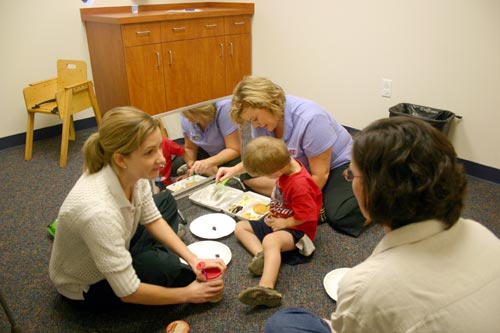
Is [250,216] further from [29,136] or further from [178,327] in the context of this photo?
[29,136]

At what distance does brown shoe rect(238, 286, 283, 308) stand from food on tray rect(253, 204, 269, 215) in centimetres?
62

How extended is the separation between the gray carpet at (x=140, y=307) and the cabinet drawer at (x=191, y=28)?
5.10ft

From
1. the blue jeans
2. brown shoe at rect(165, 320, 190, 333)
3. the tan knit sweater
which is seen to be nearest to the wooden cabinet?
the tan knit sweater

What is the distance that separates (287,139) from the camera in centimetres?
200

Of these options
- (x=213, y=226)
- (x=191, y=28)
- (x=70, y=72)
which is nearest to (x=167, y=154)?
(x=213, y=226)

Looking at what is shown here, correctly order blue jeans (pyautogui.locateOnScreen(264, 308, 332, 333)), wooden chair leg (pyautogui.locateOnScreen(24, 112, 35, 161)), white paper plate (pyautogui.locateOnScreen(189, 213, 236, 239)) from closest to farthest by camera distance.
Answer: blue jeans (pyautogui.locateOnScreen(264, 308, 332, 333))
white paper plate (pyautogui.locateOnScreen(189, 213, 236, 239))
wooden chair leg (pyautogui.locateOnScreen(24, 112, 35, 161))

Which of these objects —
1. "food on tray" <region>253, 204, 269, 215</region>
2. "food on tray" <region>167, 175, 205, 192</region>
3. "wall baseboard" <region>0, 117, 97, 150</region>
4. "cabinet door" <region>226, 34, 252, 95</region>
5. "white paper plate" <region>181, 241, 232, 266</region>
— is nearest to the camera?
"white paper plate" <region>181, 241, 232, 266</region>

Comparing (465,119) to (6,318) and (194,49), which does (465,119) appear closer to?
(194,49)

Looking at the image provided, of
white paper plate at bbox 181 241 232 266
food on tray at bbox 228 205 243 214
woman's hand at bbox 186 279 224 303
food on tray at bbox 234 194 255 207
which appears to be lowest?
white paper plate at bbox 181 241 232 266

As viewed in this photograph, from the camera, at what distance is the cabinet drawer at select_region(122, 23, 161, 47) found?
3105 mm

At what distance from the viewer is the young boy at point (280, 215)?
1.62 meters

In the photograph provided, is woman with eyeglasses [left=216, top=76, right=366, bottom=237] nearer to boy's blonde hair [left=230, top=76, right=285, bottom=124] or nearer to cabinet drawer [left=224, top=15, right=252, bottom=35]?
boy's blonde hair [left=230, top=76, right=285, bottom=124]

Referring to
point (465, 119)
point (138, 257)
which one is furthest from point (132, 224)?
point (465, 119)

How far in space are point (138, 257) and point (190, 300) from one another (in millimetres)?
248
